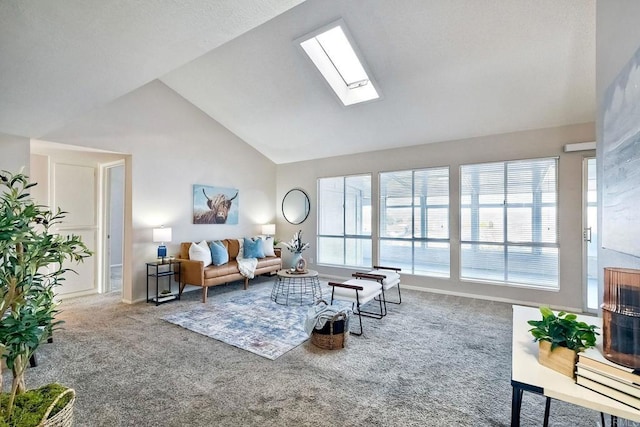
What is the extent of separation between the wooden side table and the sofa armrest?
0.13 meters

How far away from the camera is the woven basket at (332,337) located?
2.87 metres

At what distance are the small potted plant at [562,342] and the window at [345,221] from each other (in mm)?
4553

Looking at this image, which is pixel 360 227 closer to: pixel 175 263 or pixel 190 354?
pixel 175 263

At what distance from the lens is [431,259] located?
5180 mm

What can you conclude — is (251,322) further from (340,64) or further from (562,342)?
(340,64)

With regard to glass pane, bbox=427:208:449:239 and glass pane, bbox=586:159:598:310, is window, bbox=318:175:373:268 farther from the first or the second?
glass pane, bbox=586:159:598:310

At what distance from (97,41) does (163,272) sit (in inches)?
135

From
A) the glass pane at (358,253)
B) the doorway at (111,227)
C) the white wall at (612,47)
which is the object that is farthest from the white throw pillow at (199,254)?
the white wall at (612,47)

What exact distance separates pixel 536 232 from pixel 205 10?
4967 mm

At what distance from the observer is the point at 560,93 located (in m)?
3.70

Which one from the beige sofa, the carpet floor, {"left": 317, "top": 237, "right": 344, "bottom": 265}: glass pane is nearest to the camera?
the carpet floor

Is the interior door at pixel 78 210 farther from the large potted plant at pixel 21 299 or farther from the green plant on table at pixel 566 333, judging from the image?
the green plant on table at pixel 566 333

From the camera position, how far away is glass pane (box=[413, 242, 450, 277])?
5.05m

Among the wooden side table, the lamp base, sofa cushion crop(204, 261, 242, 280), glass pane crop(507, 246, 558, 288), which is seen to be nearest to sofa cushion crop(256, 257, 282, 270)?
sofa cushion crop(204, 261, 242, 280)
